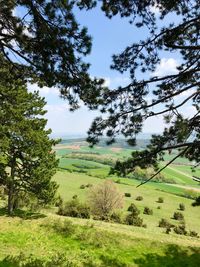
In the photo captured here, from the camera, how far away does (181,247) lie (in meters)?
25.9

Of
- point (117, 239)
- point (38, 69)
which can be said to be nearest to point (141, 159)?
point (38, 69)

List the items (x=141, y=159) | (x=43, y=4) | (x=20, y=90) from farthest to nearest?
(x=20, y=90) < (x=141, y=159) < (x=43, y=4)

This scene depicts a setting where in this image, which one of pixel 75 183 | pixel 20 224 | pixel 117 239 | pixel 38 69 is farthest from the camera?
pixel 75 183

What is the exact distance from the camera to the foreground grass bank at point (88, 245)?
21.6m

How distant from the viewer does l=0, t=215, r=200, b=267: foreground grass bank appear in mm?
21573

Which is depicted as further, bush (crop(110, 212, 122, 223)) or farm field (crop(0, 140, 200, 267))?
bush (crop(110, 212, 122, 223))

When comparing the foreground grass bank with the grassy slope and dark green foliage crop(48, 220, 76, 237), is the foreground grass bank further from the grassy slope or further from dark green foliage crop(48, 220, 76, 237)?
the grassy slope

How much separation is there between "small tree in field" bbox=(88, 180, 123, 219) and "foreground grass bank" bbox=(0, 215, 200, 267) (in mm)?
15373

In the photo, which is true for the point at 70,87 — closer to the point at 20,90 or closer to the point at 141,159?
the point at 141,159

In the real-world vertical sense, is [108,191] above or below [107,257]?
above

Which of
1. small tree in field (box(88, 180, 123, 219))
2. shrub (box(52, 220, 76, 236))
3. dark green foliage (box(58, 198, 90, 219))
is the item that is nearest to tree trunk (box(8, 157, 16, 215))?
shrub (box(52, 220, 76, 236))

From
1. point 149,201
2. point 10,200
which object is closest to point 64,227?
point 10,200

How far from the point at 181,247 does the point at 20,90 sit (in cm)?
1744

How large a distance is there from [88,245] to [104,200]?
2026cm
